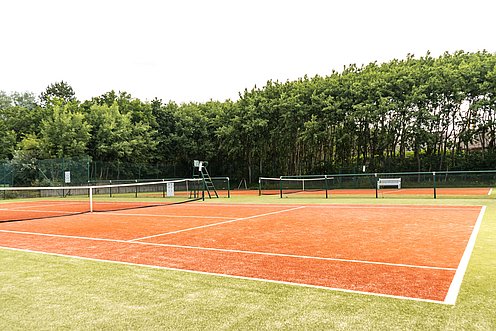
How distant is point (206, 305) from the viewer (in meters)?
3.82

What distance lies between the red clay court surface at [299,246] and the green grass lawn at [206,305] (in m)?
0.30

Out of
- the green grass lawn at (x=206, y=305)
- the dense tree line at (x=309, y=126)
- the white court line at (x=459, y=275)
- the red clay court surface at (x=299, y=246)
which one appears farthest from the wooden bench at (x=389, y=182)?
the green grass lawn at (x=206, y=305)

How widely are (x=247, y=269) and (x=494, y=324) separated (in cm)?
287

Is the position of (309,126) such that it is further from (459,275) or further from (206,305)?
(206,305)

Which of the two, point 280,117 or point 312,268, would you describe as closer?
point 312,268

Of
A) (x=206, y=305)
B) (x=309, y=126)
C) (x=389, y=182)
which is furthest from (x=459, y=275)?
(x=309, y=126)

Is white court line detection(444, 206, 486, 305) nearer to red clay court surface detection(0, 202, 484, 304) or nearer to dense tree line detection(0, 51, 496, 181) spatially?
red clay court surface detection(0, 202, 484, 304)

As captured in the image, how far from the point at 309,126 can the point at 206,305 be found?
3138 cm

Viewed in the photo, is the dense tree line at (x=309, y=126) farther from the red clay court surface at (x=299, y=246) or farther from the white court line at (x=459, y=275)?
the white court line at (x=459, y=275)

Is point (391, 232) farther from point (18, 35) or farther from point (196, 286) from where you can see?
point (18, 35)

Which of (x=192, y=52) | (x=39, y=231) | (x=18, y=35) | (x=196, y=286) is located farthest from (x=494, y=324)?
(x=192, y=52)

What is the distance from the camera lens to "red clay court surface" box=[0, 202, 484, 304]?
15.6 feet

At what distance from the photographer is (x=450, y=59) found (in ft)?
108

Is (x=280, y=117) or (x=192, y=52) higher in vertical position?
(x=192, y=52)
